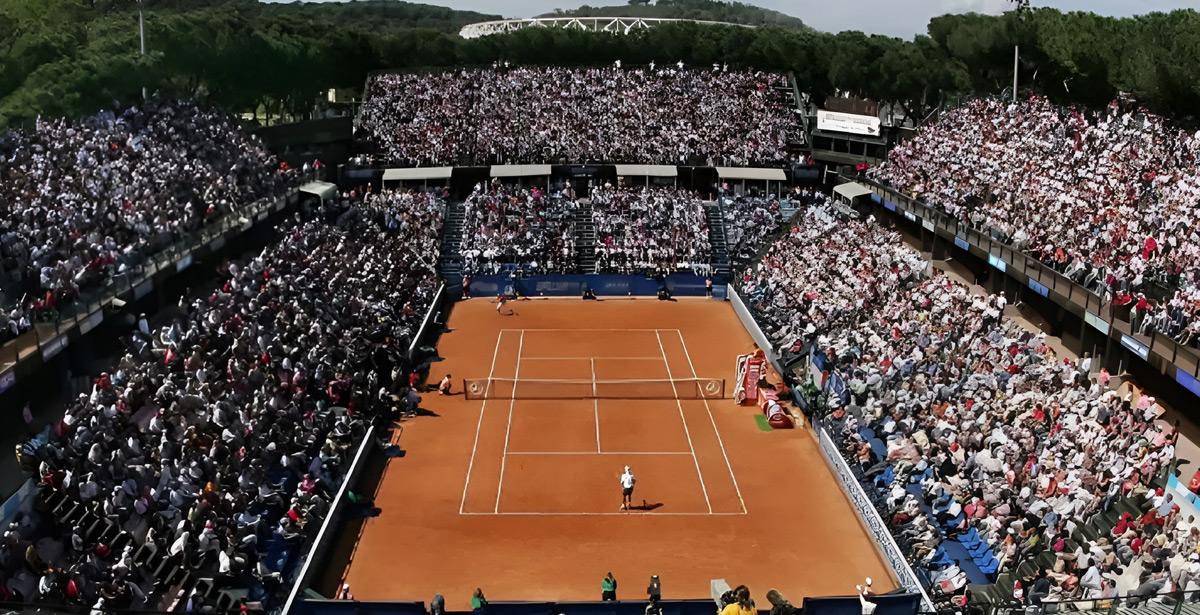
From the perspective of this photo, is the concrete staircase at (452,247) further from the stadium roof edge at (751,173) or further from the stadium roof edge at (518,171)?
the stadium roof edge at (751,173)

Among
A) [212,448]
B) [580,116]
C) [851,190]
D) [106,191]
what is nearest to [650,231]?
[851,190]

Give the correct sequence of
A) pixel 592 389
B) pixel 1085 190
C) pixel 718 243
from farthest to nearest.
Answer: pixel 718 243
pixel 1085 190
pixel 592 389

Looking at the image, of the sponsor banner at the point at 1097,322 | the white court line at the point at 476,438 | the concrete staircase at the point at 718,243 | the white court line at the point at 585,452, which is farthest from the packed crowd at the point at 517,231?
the sponsor banner at the point at 1097,322

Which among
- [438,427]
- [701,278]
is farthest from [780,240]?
[438,427]

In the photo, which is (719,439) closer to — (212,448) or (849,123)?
(212,448)

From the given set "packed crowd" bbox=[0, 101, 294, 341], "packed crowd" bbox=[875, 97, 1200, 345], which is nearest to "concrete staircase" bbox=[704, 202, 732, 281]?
"packed crowd" bbox=[875, 97, 1200, 345]

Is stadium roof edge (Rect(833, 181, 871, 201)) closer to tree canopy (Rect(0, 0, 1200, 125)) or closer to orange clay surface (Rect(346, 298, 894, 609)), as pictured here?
tree canopy (Rect(0, 0, 1200, 125))

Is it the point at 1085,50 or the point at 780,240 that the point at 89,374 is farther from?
the point at 1085,50
